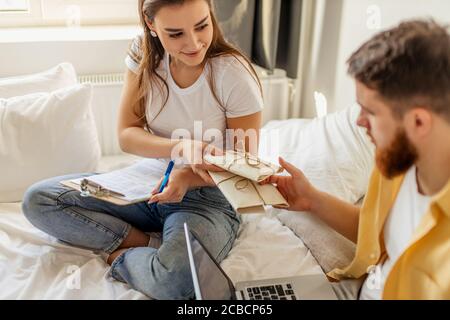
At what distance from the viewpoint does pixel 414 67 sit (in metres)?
0.83

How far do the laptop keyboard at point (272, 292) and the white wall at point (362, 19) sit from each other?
2.82ft

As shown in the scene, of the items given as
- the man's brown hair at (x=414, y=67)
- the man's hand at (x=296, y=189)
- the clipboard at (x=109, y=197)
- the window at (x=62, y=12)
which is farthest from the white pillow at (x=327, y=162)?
the window at (x=62, y=12)

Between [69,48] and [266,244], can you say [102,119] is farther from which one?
[266,244]

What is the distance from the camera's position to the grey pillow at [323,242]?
1314mm

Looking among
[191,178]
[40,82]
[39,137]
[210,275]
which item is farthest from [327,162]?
[40,82]

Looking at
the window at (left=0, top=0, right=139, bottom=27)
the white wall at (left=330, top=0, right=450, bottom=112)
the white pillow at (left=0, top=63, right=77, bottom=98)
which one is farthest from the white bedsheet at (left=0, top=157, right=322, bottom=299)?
the window at (left=0, top=0, right=139, bottom=27)

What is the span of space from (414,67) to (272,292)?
1.88ft

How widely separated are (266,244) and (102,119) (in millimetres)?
927

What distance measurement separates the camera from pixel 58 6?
7.18 feet

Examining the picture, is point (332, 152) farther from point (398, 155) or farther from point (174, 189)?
point (398, 155)

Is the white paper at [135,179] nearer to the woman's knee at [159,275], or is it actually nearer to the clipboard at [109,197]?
the clipboard at [109,197]

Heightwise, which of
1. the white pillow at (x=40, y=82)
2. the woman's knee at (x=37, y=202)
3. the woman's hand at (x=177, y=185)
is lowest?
the woman's knee at (x=37, y=202)

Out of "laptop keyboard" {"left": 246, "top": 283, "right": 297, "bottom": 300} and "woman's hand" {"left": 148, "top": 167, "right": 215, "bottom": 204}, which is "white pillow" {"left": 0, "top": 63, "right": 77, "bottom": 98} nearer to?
"woman's hand" {"left": 148, "top": 167, "right": 215, "bottom": 204}

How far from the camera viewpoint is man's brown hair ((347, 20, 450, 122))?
2.71ft
